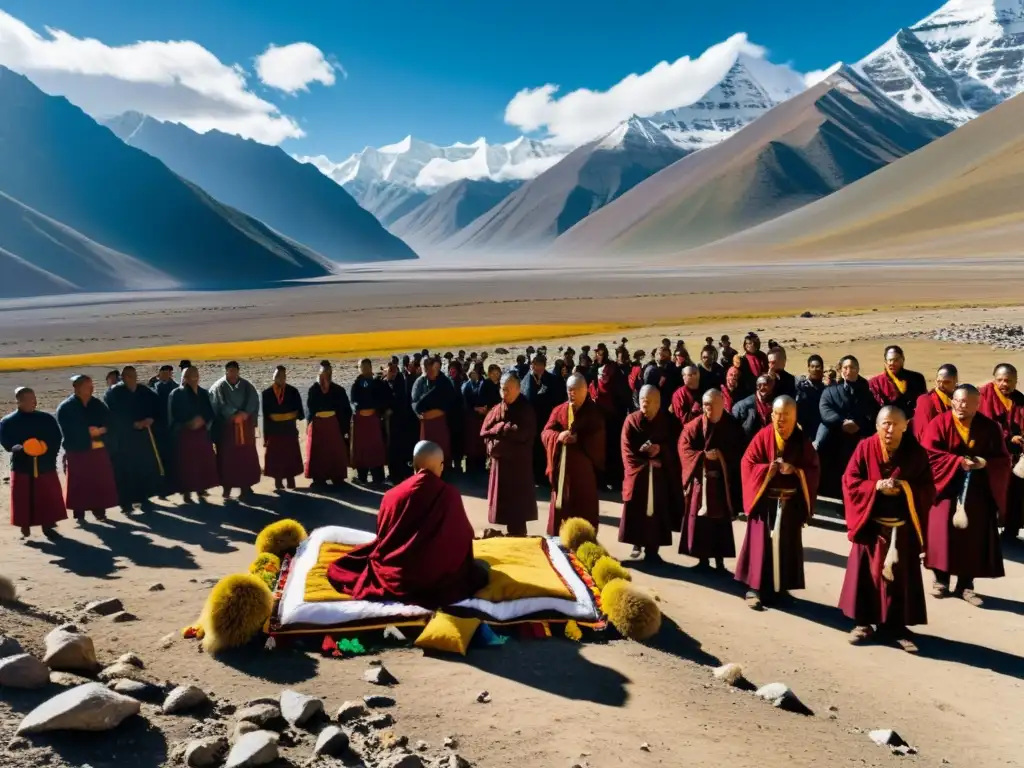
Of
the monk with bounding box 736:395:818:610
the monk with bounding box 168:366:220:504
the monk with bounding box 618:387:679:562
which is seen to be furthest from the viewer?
the monk with bounding box 168:366:220:504

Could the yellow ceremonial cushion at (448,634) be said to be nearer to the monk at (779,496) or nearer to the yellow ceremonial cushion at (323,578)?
the yellow ceremonial cushion at (323,578)

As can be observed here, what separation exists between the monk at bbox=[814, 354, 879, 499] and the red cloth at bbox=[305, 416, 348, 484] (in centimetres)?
677

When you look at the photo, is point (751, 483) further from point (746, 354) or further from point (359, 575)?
point (746, 354)

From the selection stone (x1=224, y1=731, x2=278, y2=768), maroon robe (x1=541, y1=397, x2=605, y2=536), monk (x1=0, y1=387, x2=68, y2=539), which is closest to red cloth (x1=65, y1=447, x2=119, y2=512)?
monk (x1=0, y1=387, x2=68, y2=539)

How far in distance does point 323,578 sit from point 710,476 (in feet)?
13.2

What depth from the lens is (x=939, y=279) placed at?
88500mm

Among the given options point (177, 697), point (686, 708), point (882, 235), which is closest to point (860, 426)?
point (686, 708)

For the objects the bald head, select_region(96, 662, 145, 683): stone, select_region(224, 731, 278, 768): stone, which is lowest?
select_region(224, 731, 278, 768): stone

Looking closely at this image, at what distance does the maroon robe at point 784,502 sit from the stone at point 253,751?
15.4ft

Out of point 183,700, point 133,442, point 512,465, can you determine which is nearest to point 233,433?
point 133,442

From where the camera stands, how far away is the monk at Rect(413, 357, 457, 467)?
12156mm

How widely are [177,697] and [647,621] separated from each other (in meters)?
3.54

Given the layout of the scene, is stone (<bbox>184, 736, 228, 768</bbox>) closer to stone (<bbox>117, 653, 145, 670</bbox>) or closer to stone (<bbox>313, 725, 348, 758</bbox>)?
stone (<bbox>313, 725, 348, 758</bbox>)

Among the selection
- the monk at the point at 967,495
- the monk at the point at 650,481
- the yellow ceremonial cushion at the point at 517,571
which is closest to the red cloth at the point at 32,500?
the yellow ceremonial cushion at the point at 517,571
